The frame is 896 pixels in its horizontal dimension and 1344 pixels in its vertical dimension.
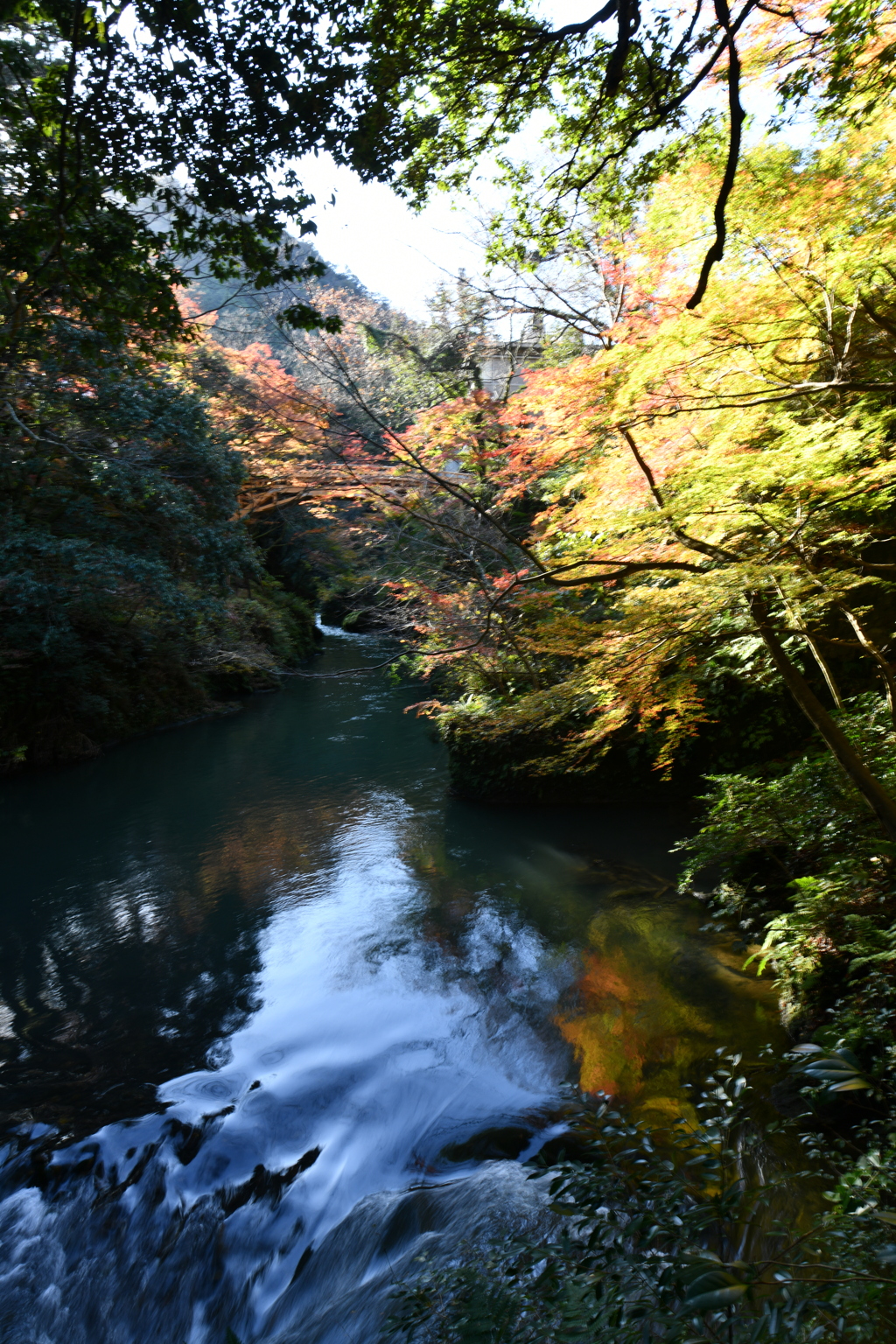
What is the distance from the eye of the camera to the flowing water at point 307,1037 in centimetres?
325

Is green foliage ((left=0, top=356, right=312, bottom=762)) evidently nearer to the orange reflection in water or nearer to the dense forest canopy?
the dense forest canopy

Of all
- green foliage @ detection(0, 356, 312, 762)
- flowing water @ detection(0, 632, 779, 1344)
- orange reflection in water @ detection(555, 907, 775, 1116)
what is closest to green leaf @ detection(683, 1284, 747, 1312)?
flowing water @ detection(0, 632, 779, 1344)

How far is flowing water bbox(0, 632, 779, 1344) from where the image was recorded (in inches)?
128

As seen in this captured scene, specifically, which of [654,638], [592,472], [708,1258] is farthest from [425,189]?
[708,1258]

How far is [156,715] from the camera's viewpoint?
1424 cm

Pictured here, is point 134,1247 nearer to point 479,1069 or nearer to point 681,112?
point 479,1069

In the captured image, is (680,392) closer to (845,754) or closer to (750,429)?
(750,429)

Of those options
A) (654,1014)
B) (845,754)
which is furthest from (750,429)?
(654,1014)

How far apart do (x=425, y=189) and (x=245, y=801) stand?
7885 mm

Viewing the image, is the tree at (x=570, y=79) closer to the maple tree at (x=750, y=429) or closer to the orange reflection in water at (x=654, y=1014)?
the maple tree at (x=750, y=429)

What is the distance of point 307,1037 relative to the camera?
4.90m

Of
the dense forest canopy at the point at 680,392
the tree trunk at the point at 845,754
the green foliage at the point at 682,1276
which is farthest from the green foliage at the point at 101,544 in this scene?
the green foliage at the point at 682,1276

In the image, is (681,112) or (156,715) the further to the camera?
(156,715)

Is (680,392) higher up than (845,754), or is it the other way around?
(680,392)
